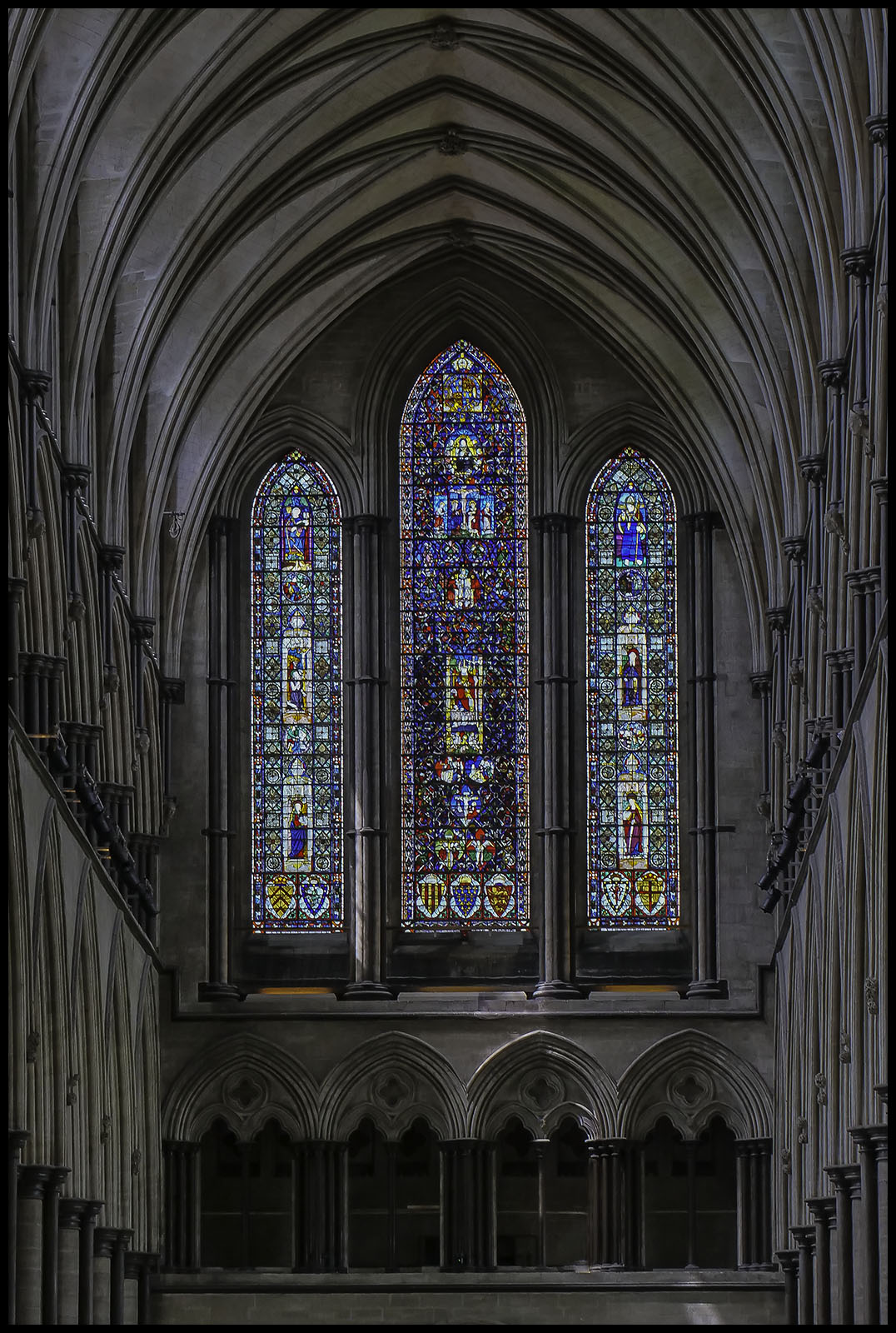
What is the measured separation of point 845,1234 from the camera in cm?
2823

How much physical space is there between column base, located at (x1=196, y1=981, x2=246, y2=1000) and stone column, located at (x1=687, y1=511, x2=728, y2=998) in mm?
6183

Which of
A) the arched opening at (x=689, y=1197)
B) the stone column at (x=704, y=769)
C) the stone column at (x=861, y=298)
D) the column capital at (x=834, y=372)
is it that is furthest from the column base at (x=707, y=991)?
the stone column at (x=861, y=298)

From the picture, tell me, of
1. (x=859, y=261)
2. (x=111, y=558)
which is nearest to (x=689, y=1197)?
(x=111, y=558)

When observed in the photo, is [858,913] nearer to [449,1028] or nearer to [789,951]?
[789,951]

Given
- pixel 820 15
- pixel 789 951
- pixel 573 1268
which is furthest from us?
Answer: pixel 573 1268

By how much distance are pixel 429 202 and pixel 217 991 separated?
1119cm

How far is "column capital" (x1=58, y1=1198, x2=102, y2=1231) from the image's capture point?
2912 centimetres

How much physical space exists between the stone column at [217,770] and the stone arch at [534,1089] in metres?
3.66

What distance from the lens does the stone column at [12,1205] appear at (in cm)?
2444

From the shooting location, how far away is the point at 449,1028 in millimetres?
37594

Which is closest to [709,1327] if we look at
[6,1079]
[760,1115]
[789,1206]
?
[789,1206]

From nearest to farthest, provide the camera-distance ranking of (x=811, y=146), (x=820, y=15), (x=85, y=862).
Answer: (x=820, y=15) < (x=811, y=146) < (x=85, y=862)

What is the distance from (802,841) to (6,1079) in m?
12.3

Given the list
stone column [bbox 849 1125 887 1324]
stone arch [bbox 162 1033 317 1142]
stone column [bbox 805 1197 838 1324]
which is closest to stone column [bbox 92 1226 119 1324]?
stone arch [bbox 162 1033 317 1142]
